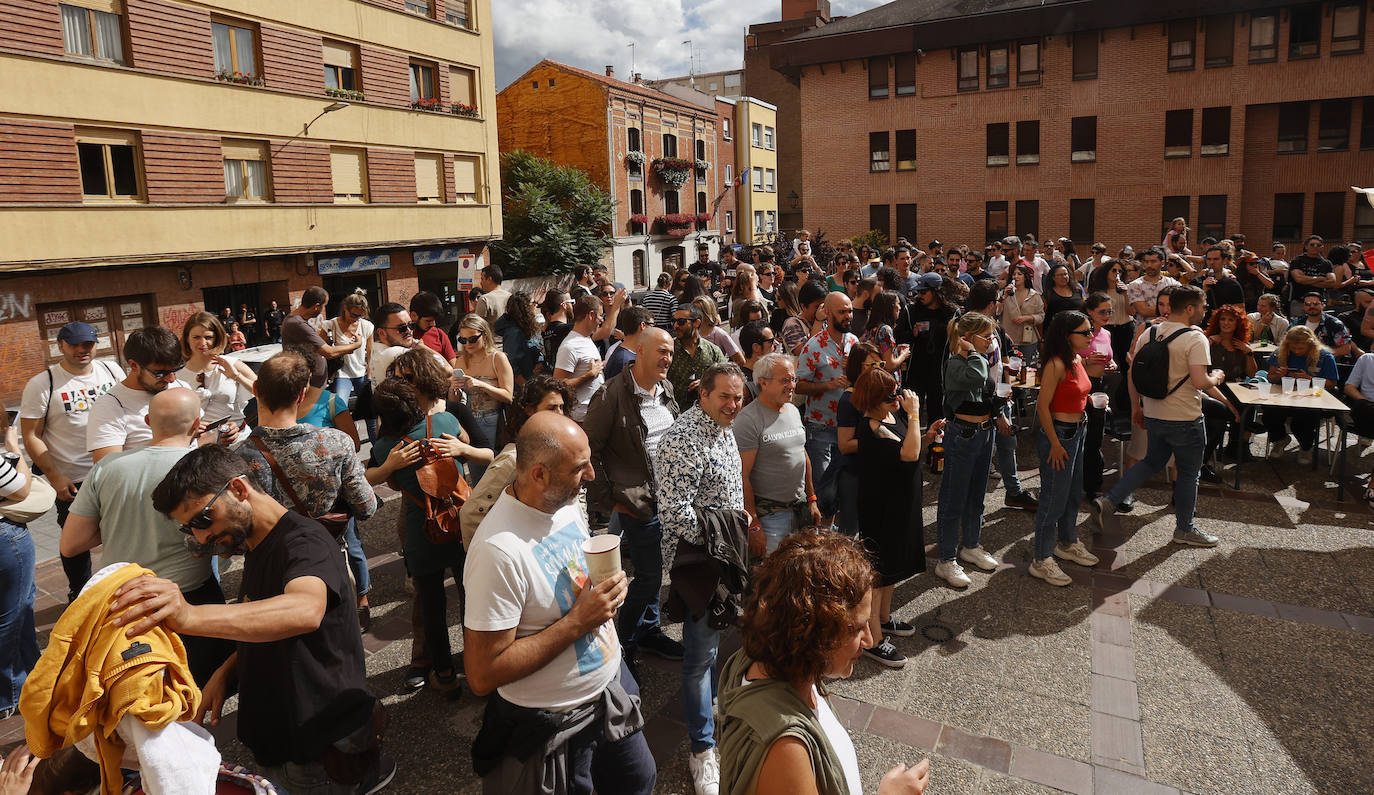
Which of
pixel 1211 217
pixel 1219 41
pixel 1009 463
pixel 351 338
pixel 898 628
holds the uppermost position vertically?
pixel 1219 41

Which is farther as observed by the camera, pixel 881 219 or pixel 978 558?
pixel 881 219

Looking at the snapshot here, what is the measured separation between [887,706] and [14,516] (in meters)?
4.81

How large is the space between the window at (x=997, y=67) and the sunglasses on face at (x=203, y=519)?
3480cm

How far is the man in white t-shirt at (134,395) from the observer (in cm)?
472

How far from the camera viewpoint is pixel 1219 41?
28.9 meters

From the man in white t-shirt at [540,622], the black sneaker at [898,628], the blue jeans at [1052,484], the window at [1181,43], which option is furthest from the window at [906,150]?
the man in white t-shirt at [540,622]

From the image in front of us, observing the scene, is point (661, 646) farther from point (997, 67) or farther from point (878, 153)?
point (878, 153)

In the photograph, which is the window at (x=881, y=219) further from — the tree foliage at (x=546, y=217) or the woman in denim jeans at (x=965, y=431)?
the woman in denim jeans at (x=965, y=431)

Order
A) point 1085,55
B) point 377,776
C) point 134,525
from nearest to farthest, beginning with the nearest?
1. point 377,776
2. point 134,525
3. point 1085,55

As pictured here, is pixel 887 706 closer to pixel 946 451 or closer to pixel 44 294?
pixel 946 451

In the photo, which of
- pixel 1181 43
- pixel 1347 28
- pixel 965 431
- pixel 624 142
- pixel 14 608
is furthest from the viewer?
pixel 624 142

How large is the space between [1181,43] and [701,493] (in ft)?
111

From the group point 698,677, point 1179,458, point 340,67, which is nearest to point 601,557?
point 698,677

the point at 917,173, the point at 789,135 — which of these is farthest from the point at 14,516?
the point at 789,135
